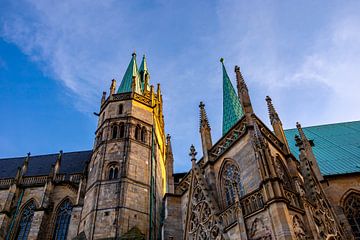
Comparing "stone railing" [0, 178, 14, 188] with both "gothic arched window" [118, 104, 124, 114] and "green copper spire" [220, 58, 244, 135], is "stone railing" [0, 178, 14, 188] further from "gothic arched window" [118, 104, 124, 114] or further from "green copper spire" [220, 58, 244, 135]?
"green copper spire" [220, 58, 244, 135]

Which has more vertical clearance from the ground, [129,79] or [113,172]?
[129,79]

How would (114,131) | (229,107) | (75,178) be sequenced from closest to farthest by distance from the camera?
1. (229,107)
2. (114,131)
3. (75,178)

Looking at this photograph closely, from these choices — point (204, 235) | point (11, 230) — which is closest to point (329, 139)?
point (204, 235)

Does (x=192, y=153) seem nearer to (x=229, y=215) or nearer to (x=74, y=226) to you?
(x=229, y=215)

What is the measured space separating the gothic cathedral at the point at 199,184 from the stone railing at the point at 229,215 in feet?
0.12

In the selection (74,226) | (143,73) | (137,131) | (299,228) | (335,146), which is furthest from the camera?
(143,73)

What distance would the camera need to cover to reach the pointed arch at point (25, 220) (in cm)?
1934

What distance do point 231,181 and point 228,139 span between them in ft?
6.63

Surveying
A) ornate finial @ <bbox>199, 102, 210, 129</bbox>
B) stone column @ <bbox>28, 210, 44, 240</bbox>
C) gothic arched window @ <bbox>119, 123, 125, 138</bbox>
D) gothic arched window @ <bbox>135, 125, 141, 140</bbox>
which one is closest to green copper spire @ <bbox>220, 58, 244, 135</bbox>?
ornate finial @ <bbox>199, 102, 210, 129</bbox>

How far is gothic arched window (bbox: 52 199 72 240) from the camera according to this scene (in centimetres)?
1867

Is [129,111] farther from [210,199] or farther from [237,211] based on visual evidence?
[237,211]

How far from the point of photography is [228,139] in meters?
12.9

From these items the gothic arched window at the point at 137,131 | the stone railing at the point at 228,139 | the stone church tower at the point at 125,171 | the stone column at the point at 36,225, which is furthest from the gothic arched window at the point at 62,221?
the stone railing at the point at 228,139

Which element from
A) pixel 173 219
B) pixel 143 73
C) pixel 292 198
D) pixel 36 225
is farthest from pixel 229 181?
pixel 143 73
